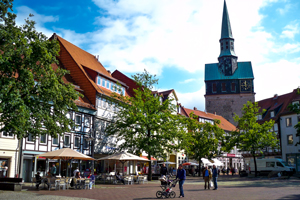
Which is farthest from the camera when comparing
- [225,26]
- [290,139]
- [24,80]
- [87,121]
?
[225,26]

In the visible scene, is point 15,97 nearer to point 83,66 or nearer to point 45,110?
point 45,110

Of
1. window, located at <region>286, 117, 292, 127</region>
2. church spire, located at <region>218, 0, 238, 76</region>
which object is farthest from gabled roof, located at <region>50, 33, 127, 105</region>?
church spire, located at <region>218, 0, 238, 76</region>

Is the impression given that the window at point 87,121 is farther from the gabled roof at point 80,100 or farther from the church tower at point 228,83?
the church tower at point 228,83

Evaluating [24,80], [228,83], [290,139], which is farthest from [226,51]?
[24,80]

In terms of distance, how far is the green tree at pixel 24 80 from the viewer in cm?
1662

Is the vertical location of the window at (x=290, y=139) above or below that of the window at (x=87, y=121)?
below

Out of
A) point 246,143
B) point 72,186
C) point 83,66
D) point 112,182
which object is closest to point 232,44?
point 246,143

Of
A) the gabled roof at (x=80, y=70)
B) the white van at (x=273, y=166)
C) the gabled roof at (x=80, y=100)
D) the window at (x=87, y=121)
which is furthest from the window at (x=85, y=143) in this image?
the white van at (x=273, y=166)

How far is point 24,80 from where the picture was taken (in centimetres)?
1767

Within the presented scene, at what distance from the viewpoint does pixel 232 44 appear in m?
97.8

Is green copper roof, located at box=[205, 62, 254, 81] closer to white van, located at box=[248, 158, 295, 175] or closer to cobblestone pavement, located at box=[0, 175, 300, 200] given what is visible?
white van, located at box=[248, 158, 295, 175]

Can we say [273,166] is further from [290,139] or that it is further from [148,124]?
[148,124]

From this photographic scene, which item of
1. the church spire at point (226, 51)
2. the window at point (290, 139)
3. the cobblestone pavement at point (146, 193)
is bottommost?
the cobblestone pavement at point (146, 193)

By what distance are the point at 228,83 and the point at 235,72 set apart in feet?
13.7
